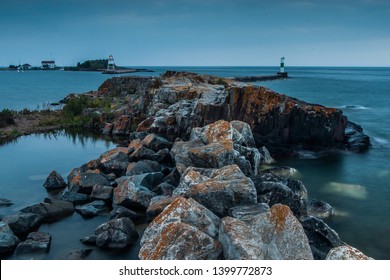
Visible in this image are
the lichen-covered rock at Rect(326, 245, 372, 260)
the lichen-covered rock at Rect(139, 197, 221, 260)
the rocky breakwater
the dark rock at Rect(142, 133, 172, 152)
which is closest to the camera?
the lichen-covered rock at Rect(326, 245, 372, 260)

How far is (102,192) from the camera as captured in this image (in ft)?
52.7

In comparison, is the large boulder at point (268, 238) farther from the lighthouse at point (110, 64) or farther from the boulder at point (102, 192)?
the lighthouse at point (110, 64)

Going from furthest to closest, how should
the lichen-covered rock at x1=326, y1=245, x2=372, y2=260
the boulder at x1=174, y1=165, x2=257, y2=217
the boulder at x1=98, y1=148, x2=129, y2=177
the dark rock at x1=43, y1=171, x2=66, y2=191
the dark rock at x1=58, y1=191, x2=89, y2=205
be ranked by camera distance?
the boulder at x1=98, y1=148, x2=129, y2=177
the dark rock at x1=43, y1=171, x2=66, y2=191
the dark rock at x1=58, y1=191, x2=89, y2=205
the boulder at x1=174, y1=165, x2=257, y2=217
the lichen-covered rock at x1=326, y1=245, x2=372, y2=260

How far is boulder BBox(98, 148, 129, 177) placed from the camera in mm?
19109

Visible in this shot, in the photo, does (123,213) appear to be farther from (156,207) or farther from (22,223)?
(22,223)

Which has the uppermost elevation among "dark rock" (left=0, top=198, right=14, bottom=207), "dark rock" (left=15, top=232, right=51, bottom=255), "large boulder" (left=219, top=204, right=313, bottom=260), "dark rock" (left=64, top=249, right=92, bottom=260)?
"large boulder" (left=219, top=204, right=313, bottom=260)

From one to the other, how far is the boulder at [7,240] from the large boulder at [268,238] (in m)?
6.84

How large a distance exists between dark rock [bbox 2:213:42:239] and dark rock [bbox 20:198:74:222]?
57 centimetres

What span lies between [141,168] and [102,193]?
2.62 meters

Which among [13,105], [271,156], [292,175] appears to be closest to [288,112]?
[271,156]

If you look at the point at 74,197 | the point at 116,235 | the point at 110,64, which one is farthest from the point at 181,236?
the point at 110,64

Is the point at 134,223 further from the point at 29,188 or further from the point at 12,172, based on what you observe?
the point at 12,172

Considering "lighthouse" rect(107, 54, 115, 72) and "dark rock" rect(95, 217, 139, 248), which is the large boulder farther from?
"lighthouse" rect(107, 54, 115, 72)

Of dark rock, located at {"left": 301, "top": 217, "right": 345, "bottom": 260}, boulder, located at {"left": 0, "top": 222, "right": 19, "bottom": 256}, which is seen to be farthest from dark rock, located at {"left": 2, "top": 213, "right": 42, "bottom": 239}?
dark rock, located at {"left": 301, "top": 217, "right": 345, "bottom": 260}
